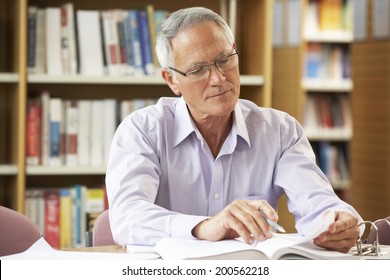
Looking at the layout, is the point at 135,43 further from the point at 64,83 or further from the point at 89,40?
the point at 64,83

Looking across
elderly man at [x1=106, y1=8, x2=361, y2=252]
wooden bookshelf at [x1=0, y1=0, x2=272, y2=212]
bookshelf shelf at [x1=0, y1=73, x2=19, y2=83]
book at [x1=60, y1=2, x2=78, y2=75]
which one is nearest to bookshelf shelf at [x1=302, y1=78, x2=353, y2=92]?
wooden bookshelf at [x1=0, y1=0, x2=272, y2=212]

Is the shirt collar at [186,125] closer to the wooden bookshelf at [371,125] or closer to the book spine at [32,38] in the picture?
the book spine at [32,38]

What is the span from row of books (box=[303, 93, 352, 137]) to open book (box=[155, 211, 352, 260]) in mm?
4663

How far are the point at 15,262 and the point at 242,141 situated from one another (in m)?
0.99

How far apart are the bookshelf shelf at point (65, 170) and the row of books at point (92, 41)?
1.39 ft

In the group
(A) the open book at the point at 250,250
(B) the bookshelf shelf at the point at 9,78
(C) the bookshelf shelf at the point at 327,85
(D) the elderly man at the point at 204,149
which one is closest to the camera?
(A) the open book at the point at 250,250

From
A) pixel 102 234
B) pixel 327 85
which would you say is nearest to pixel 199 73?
pixel 102 234

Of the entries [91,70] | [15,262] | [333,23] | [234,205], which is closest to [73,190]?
[91,70]

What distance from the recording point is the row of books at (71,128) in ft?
11.1

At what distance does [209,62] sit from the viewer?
1.95m

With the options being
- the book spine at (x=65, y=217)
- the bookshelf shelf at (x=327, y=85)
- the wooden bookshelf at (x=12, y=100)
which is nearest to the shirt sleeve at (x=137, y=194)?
the wooden bookshelf at (x=12, y=100)

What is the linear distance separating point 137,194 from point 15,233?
35 cm

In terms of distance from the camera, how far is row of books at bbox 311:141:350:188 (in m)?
6.16

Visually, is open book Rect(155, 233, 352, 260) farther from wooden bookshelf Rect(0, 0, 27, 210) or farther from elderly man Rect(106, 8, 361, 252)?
wooden bookshelf Rect(0, 0, 27, 210)
